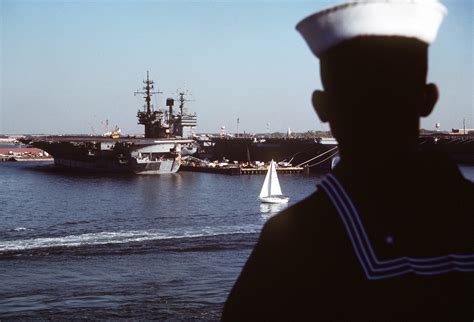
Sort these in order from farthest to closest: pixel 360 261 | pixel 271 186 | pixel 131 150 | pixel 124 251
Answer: pixel 131 150 < pixel 271 186 < pixel 124 251 < pixel 360 261

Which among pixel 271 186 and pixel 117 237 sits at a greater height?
pixel 271 186

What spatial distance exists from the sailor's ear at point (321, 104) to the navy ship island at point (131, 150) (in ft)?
226

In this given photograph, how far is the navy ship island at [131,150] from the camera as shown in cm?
7075

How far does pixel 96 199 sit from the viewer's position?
4619 cm

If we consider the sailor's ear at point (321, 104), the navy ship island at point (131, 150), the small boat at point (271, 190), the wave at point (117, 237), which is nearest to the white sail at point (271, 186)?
the small boat at point (271, 190)

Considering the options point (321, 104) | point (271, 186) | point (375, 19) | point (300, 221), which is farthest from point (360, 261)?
point (271, 186)

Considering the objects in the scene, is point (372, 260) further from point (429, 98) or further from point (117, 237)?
point (117, 237)

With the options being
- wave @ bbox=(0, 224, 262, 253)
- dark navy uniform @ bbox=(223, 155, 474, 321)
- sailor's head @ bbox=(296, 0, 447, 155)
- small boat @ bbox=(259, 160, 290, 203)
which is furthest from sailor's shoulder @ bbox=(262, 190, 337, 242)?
small boat @ bbox=(259, 160, 290, 203)

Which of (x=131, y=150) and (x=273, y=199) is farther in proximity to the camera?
(x=131, y=150)

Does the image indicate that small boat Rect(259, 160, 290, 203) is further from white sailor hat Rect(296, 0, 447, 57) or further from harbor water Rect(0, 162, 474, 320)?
white sailor hat Rect(296, 0, 447, 57)

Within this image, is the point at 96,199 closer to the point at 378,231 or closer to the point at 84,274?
the point at 84,274

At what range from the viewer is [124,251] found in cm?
2530

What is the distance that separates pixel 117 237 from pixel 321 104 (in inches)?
1118

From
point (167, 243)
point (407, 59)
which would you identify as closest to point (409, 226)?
point (407, 59)
